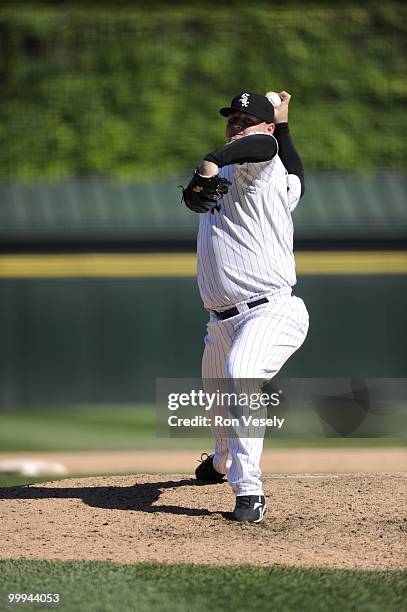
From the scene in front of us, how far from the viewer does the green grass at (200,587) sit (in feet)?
12.0

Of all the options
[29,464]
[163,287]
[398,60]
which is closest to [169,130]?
[398,60]

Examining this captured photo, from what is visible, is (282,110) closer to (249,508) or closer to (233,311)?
(233,311)

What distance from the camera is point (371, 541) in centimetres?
458

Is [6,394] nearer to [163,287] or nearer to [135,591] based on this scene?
[163,287]

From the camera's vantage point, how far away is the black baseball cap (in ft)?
15.1

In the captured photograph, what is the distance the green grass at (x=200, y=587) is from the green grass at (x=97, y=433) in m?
6.19

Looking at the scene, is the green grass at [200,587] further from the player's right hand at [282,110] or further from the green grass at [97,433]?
the green grass at [97,433]

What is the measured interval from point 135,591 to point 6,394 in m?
9.42

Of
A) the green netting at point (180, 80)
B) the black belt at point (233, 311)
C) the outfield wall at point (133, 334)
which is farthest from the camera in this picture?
the green netting at point (180, 80)

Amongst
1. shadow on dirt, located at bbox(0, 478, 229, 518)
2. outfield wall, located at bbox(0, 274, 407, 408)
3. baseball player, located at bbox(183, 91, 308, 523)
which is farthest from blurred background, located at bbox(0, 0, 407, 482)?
baseball player, located at bbox(183, 91, 308, 523)

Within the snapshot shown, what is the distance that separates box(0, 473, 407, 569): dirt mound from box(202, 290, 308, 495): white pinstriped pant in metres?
A: 0.24

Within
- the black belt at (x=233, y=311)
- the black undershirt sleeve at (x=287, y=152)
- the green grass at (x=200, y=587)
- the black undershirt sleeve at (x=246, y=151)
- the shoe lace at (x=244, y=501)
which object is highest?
the black undershirt sleeve at (x=287, y=152)

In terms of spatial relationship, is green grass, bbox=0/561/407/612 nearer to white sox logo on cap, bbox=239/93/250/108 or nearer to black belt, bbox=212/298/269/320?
black belt, bbox=212/298/269/320

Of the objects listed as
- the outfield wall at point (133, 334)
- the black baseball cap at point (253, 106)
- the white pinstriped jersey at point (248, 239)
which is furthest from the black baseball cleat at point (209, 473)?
the outfield wall at point (133, 334)
